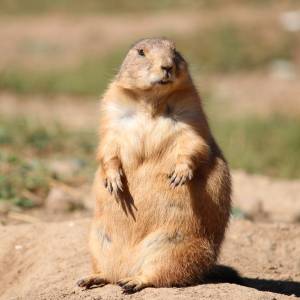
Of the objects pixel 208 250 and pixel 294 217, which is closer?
pixel 208 250

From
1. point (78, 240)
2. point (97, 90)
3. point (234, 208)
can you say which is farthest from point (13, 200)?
point (97, 90)

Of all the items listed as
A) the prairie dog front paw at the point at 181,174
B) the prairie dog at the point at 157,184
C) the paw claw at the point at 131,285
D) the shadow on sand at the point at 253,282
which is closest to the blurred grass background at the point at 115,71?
the prairie dog at the point at 157,184

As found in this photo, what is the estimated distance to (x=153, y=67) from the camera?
481 centimetres

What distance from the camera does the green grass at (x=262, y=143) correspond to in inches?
373

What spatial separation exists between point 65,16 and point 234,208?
15.9 meters

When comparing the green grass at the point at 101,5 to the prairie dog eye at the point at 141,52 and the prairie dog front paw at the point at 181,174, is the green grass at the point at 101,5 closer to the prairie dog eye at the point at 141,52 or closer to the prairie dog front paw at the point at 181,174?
the prairie dog eye at the point at 141,52

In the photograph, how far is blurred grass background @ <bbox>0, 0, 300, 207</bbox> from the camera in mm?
8922

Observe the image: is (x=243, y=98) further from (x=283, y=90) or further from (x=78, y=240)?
(x=78, y=240)

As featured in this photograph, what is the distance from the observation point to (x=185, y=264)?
15.8ft

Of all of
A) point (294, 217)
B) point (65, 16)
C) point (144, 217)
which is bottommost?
point (294, 217)

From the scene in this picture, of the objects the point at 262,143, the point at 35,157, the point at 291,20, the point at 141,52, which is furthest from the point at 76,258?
the point at 291,20

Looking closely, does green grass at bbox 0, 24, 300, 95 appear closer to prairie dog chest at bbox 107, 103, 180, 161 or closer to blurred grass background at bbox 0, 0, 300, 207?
blurred grass background at bbox 0, 0, 300, 207

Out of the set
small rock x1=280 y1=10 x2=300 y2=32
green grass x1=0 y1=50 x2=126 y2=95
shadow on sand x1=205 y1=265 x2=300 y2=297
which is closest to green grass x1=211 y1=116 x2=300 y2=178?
shadow on sand x1=205 y1=265 x2=300 y2=297

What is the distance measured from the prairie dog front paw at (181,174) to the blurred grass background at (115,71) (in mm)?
922
